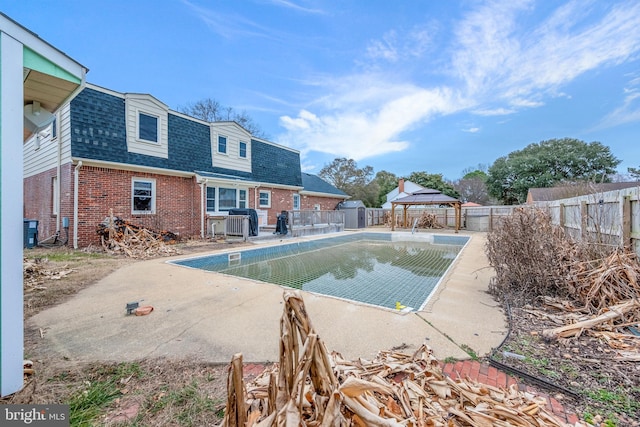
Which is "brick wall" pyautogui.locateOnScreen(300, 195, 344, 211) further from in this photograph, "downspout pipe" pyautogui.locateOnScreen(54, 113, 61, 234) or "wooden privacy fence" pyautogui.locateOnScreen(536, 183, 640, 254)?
"wooden privacy fence" pyautogui.locateOnScreen(536, 183, 640, 254)

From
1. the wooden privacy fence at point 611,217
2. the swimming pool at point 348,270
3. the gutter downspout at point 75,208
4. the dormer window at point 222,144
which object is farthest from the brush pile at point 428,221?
the gutter downspout at point 75,208

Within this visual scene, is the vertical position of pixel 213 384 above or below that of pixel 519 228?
below

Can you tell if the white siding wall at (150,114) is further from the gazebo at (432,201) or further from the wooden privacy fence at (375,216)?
the wooden privacy fence at (375,216)

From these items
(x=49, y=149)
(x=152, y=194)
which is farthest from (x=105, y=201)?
(x=49, y=149)

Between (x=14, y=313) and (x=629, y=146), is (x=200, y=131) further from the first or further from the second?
(x=629, y=146)

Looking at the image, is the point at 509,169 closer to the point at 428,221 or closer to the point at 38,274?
the point at 428,221

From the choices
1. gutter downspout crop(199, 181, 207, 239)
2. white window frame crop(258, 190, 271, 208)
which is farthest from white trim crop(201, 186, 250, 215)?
white window frame crop(258, 190, 271, 208)

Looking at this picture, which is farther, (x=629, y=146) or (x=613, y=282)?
(x=629, y=146)

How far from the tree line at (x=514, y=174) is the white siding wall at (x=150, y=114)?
26.1 metres

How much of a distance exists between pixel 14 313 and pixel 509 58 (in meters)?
17.0

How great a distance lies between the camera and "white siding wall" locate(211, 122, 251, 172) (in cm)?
1397

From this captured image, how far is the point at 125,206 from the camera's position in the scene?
33.9ft

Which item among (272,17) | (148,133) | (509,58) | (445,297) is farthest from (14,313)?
(509,58)

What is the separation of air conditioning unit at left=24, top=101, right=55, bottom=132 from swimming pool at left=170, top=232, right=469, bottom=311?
4.33 meters
